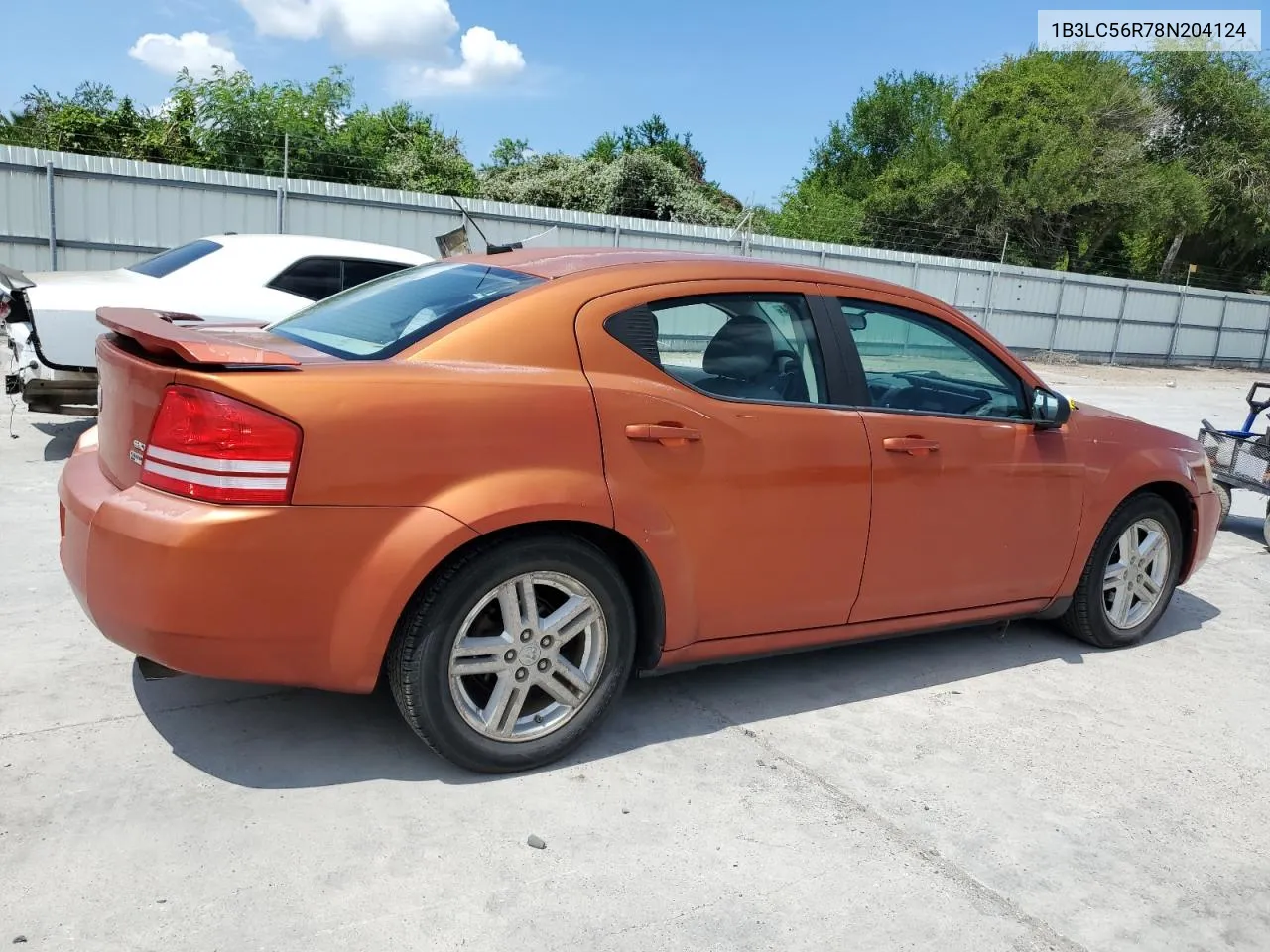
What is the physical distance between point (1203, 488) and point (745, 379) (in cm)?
274

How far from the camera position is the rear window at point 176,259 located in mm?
7328

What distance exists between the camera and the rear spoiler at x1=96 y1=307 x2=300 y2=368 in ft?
8.87

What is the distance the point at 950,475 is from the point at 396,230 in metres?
13.8

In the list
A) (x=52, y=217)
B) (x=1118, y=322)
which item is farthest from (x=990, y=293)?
(x=52, y=217)

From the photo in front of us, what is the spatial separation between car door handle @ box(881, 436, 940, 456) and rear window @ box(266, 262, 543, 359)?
1399 millimetres

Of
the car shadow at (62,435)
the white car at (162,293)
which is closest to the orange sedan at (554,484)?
the white car at (162,293)

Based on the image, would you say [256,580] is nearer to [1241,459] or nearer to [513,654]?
[513,654]

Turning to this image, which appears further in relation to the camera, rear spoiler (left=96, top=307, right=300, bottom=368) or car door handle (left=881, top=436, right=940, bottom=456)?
car door handle (left=881, top=436, right=940, bottom=456)

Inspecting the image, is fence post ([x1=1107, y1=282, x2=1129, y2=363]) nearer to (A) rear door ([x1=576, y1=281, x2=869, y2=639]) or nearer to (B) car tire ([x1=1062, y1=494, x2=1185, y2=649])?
(B) car tire ([x1=1062, y1=494, x2=1185, y2=649])

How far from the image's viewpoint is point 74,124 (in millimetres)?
23031

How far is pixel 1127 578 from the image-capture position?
478 cm

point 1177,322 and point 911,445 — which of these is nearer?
point 911,445

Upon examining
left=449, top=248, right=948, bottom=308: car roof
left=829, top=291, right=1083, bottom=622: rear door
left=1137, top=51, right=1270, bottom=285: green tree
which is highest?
left=1137, top=51, right=1270, bottom=285: green tree

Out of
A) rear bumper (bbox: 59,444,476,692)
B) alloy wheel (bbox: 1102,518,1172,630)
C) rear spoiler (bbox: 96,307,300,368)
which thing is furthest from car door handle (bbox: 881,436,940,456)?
rear spoiler (bbox: 96,307,300,368)
